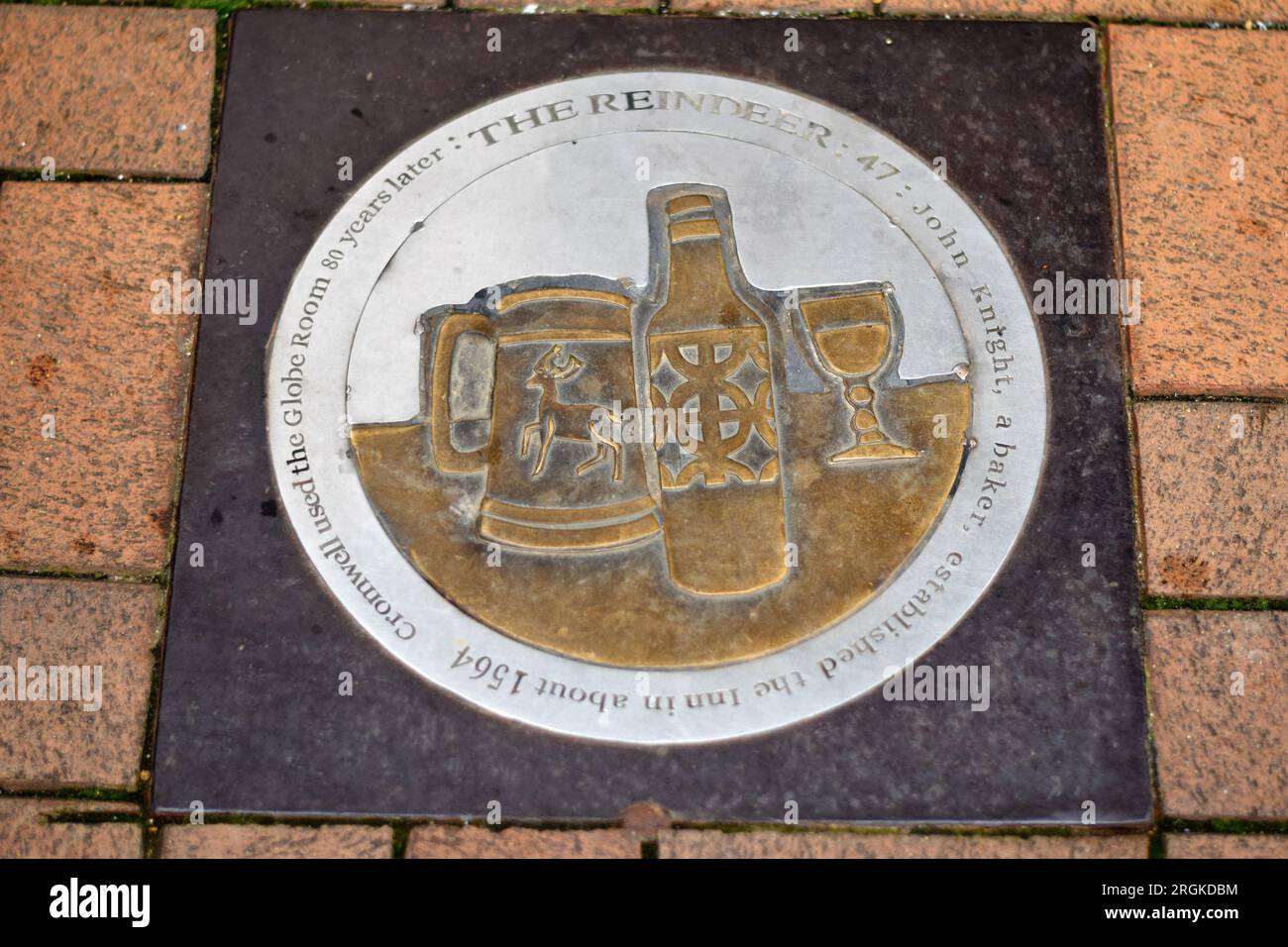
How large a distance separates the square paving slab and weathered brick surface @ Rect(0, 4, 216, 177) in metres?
0.13

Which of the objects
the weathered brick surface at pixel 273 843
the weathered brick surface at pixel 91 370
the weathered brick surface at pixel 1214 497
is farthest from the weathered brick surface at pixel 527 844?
the weathered brick surface at pixel 1214 497

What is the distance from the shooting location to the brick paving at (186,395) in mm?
2480

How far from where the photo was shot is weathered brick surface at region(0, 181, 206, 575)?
8.61 feet

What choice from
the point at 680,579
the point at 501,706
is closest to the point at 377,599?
the point at 501,706

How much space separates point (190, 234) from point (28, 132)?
0.55 meters

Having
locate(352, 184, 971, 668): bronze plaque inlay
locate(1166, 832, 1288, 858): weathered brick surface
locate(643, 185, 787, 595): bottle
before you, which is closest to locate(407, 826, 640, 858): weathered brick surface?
locate(352, 184, 971, 668): bronze plaque inlay

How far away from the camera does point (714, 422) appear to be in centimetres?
255

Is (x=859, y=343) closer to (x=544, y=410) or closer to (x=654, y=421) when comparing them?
(x=654, y=421)

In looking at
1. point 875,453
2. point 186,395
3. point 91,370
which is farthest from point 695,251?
point 91,370

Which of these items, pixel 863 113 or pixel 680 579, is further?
pixel 863 113

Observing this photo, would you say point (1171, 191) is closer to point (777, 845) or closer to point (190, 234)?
point (777, 845)

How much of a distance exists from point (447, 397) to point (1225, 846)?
212 cm

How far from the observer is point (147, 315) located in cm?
272

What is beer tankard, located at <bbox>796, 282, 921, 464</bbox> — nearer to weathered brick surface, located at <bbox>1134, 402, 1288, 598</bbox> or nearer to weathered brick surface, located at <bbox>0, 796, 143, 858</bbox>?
weathered brick surface, located at <bbox>1134, 402, 1288, 598</bbox>
